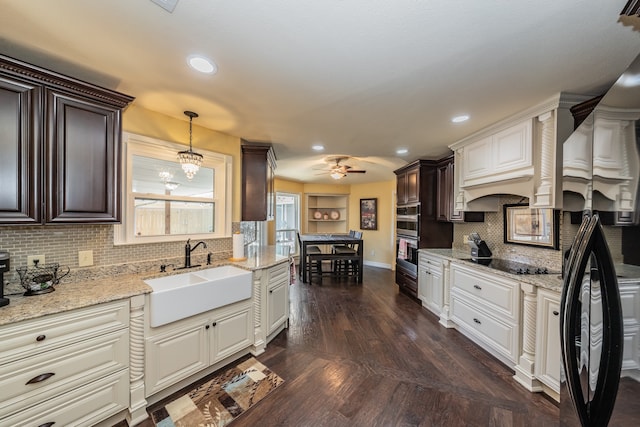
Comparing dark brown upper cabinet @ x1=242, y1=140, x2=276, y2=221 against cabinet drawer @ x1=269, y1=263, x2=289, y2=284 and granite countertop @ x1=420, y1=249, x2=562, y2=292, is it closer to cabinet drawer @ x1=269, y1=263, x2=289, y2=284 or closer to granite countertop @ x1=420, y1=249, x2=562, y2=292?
cabinet drawer @ x1=269, y1=263, x2=289, y2=284

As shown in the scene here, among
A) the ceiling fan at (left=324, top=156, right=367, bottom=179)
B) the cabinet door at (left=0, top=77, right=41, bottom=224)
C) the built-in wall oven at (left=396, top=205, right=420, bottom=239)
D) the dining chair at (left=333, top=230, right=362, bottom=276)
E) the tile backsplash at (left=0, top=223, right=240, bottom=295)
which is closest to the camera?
the cabinet door at (left=0, top=77, right=41, bottom=224)

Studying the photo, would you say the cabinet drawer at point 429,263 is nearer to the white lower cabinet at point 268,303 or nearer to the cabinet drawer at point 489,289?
the cabinet drawer at point 489,289

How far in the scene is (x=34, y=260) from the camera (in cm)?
171

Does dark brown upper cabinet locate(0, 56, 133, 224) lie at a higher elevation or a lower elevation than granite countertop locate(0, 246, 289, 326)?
higher

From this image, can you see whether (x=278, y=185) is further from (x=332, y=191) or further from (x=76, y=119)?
(x=76, y=119)

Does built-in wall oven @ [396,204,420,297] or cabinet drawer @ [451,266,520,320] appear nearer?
cabinet drawer @ [451,266,520,320]

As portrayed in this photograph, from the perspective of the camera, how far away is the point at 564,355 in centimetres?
87

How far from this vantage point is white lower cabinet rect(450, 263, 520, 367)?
7.18 ft

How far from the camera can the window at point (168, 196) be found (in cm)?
221

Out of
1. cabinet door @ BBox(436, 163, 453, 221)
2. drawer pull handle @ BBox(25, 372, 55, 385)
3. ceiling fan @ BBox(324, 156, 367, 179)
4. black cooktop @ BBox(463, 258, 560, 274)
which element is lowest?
drawer pull handle @ BBox(25, 372, 55, 385)

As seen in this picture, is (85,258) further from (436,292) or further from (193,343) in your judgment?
(436,292)

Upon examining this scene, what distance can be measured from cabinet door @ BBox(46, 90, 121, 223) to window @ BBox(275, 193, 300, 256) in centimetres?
478

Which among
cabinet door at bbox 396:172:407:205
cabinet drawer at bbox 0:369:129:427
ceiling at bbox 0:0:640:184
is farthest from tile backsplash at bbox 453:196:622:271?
cabinet drawer at bbox 0:369:129:427

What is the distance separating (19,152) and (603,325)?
2859 millimetres
